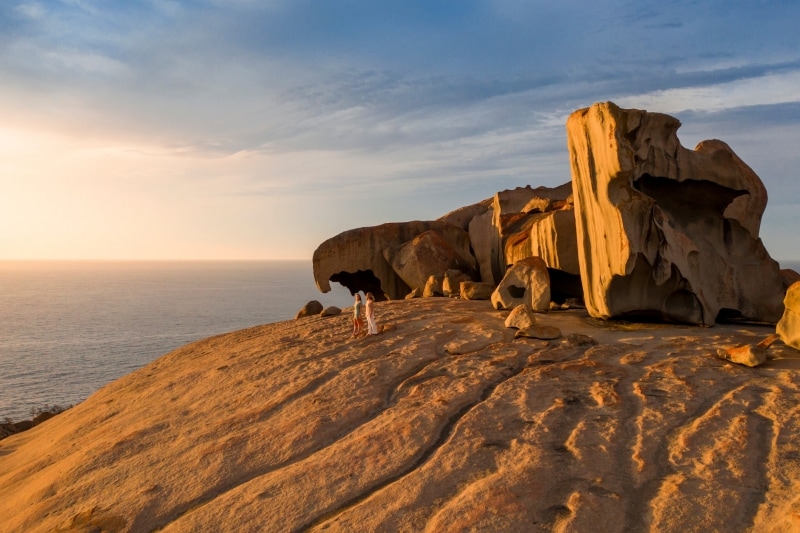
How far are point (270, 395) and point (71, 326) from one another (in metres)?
67.6

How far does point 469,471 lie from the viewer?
7012 mm

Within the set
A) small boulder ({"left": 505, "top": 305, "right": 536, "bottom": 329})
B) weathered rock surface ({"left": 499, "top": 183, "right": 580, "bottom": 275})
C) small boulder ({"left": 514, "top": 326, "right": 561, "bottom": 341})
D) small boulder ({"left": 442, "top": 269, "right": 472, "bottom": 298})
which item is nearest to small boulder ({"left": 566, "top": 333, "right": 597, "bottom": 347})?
small boulder ({"left": 514, "top": 326, "right": 561, "bottom": 341})

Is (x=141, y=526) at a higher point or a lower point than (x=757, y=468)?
lower

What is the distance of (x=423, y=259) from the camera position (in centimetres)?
2047

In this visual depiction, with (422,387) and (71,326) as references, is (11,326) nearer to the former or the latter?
(71,326)

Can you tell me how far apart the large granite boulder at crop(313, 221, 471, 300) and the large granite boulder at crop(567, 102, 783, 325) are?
28.1ft

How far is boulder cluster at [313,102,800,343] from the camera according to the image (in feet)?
40.9

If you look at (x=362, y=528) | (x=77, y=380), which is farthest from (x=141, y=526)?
(x=77, y=380)

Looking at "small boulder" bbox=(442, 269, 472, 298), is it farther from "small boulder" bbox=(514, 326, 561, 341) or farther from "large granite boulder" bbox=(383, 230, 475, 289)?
"small boulder" bbox=(514, 326, 561, 341)

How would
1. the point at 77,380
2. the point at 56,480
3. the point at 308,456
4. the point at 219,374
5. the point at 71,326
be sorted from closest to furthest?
the point at 308,456 < the point at 56,480 < the point at 219,374 < the point at 77,380 < the point at 71,326

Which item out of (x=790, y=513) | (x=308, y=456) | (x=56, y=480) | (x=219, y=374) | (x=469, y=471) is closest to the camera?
(x=790, y=513)

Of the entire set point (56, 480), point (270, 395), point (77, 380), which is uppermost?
point (270, 395)

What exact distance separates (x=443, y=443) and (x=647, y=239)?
707cm

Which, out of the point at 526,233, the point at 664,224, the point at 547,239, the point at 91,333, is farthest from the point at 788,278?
the point at 91,333
